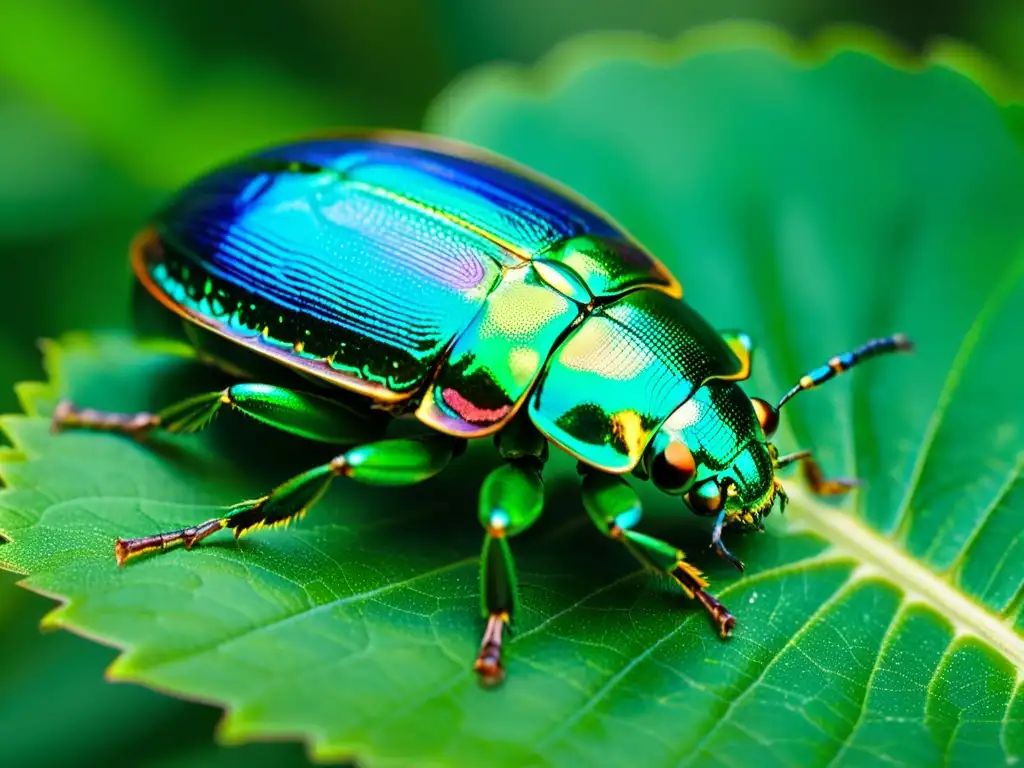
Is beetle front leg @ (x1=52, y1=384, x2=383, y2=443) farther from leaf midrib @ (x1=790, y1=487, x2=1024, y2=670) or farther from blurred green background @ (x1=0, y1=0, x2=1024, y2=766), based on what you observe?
leaf midrib @ (x1=790, y1=487, x2=1024, y2=670)

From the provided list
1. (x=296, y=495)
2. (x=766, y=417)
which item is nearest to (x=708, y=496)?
(x=766, y=417)

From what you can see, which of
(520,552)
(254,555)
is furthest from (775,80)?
(254,555)

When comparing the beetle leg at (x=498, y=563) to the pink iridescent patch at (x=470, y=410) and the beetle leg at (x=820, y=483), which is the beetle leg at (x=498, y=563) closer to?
the pink iridescent patch at (x=470, y=410)

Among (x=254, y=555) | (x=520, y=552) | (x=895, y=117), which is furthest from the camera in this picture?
(x=895, y=117)

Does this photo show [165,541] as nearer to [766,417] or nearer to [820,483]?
[766,417]

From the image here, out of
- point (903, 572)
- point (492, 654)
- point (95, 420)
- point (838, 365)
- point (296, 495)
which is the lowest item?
point (95, 420)

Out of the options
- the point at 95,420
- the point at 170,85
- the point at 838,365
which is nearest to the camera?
the point at 838,365

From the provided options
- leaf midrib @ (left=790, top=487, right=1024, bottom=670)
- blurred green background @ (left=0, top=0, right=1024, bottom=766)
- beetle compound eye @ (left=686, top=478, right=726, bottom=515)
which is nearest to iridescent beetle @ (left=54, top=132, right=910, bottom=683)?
beetle compound eye @ (left=686, top=478, right=726, bottom=515)

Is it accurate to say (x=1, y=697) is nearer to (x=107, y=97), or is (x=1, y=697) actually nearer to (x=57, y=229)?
(x=57, y=229)
